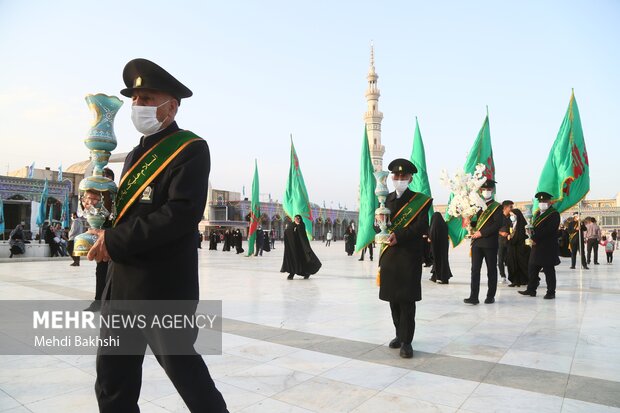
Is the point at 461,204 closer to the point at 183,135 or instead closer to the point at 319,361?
the point at 319,361

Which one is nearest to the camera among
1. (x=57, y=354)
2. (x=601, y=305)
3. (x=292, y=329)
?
(x=57, y=354)

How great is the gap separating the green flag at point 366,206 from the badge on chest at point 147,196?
9243mm

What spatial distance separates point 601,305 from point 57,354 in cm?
744

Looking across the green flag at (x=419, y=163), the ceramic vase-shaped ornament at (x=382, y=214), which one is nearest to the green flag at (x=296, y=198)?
the green flag at (x=419, y=163)

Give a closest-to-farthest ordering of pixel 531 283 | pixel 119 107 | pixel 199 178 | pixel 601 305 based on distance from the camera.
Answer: pixel 199 178 < pixel 119 107 < pixel 601 305 < pixel 531 283

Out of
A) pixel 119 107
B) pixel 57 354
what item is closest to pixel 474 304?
pixel 57 354

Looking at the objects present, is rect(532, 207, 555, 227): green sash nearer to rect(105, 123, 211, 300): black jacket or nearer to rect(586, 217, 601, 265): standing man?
rect(105, 123, 211, 300): black jacket

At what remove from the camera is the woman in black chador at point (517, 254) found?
9305mm

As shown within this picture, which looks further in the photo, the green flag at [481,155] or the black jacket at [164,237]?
the green flag at [481,155]

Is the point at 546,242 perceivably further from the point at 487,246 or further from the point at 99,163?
the point at 99,163

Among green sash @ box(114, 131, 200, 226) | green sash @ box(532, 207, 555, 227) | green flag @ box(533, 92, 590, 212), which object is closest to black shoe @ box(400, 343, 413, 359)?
green sash @ box(114, 131, 200, 226)

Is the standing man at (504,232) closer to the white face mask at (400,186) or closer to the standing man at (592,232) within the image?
the standing man at (592,232)

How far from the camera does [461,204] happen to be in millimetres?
7766

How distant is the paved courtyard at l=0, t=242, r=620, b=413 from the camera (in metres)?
2.75
